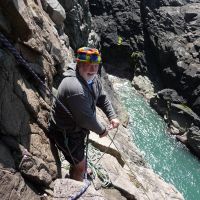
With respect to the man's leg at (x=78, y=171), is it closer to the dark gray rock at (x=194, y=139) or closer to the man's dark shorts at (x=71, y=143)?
the man's dark shorts at (x=71, y=143)

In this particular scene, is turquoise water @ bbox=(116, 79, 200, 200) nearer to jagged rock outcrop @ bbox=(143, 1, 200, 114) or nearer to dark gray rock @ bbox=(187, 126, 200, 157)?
dark gray rock @ bbox=(187, 126, 200, 157)

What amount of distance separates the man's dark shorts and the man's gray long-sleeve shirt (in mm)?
149

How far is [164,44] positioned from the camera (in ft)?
142

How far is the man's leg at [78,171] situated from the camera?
24.5ft

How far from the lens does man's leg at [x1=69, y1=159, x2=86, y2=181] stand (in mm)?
7473

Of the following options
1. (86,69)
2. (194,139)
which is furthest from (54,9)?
(194,139)

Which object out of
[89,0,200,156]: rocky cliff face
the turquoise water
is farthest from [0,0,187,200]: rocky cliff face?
[89,0,200,156]: rocky cliff face

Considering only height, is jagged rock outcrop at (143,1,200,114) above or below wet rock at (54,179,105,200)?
below

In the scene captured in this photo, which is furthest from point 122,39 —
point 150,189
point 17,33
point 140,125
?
point 17,33

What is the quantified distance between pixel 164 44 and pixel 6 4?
124ft

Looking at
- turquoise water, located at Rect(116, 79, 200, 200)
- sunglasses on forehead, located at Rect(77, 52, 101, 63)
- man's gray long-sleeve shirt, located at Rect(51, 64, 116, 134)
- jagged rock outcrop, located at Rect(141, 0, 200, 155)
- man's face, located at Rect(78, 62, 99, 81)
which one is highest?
sunglasses on forehead, located at Rect(77, 52, 101, 63)

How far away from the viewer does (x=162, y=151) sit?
31.5 metres

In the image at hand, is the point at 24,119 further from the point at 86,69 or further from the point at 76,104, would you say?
the point at 86,69

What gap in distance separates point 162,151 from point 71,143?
82.4 ft
